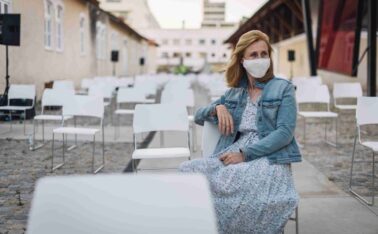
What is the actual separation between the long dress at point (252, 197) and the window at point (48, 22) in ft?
49.7

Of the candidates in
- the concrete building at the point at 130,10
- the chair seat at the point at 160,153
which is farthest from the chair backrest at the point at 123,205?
the concrete building at the point at 130,10

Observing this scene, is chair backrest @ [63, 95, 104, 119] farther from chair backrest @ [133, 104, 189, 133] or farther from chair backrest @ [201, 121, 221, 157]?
chair backrest @ [201, 121, 221, 157]

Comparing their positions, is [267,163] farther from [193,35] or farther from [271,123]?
[193,35]

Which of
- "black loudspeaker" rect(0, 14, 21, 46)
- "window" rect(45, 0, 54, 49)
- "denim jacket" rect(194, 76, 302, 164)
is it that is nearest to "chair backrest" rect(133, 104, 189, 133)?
"denim jacket" rect(194, 76, 302, 164)

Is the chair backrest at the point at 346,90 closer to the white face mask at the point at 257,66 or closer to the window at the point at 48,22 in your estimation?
the white face mask at the point at 257,66

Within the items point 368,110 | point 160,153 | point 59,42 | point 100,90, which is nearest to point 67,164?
point 160,153

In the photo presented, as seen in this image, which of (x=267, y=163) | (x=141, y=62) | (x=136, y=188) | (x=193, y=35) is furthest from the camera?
(x=193, y=35)

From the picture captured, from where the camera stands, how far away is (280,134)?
3143 mm

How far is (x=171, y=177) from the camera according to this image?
5.13 ft

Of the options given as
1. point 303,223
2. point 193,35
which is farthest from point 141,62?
point 303,223

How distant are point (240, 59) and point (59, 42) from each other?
17065 millimetres

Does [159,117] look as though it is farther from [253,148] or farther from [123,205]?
[123,205]

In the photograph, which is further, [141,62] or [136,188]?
[141,62]

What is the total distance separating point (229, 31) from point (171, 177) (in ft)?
255
